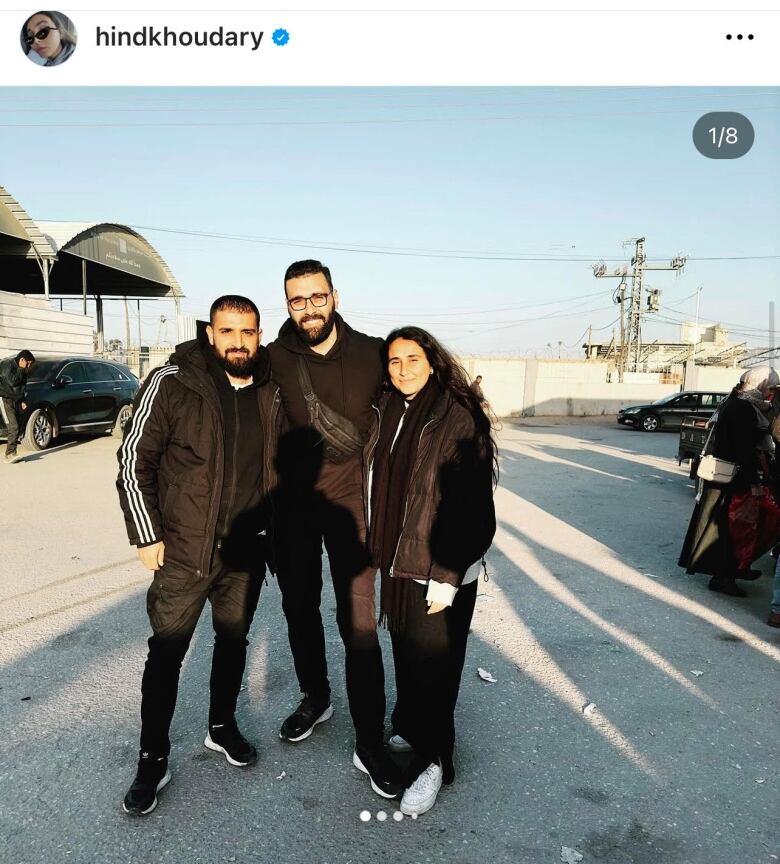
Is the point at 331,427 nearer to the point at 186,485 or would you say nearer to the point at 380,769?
the point at 186,485

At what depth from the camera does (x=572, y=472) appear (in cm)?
1042

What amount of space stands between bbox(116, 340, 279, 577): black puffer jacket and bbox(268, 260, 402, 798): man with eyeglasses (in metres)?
0.34

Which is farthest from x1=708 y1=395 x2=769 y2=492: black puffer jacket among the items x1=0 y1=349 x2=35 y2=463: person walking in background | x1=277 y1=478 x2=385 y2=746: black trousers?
x1=0 y1=349 x2=35 y2=463: person walking in background

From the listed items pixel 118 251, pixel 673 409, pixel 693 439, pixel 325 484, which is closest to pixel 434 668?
pixel 325 484

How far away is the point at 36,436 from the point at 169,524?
999 centimetres

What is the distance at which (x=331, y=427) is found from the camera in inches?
96.3

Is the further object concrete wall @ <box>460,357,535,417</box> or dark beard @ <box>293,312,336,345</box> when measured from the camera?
concrete wall @ <box>460,357,535,417</box>

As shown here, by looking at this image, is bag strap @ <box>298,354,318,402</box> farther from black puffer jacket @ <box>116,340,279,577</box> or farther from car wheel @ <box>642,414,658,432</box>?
car wheel @ <box>642,414,658,432</box>

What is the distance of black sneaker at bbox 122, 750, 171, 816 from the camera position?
2.11 meters

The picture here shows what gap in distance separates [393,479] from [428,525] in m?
0.25

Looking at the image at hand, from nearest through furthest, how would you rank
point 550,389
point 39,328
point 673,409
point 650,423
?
point 39,328 → point 673,409 → point 650,423 → point 550,389
